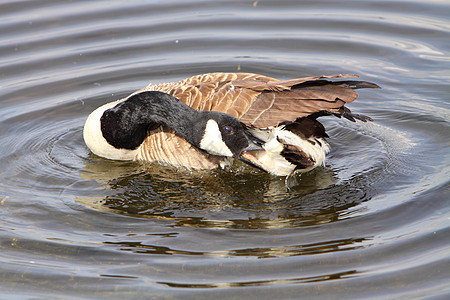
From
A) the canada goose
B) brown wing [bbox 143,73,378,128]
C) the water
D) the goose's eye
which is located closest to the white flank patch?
the canada goose

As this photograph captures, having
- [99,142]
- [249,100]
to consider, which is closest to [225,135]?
[249,100]

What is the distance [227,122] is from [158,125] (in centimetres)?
115

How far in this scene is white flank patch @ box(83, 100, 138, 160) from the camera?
7.32 meters

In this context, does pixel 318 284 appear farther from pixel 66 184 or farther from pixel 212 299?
pixel 66 184

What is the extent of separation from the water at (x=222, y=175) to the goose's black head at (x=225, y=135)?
0.45 m

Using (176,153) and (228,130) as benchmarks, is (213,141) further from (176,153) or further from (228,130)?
(176,153)

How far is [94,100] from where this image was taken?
8.90 m

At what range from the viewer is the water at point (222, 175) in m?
4.98

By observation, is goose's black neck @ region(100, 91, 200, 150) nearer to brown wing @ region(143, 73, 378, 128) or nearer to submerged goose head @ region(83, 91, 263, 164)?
submerged goose head @ region(83, 91, 263, 164)

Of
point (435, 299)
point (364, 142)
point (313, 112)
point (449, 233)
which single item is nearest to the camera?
point (435, 299)

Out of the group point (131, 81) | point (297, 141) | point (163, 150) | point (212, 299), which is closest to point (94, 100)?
point (131, 81)

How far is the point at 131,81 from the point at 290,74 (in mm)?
2388

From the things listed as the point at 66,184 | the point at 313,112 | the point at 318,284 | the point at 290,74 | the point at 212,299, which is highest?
the point at 290,74

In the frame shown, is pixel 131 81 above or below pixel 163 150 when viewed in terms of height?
above
